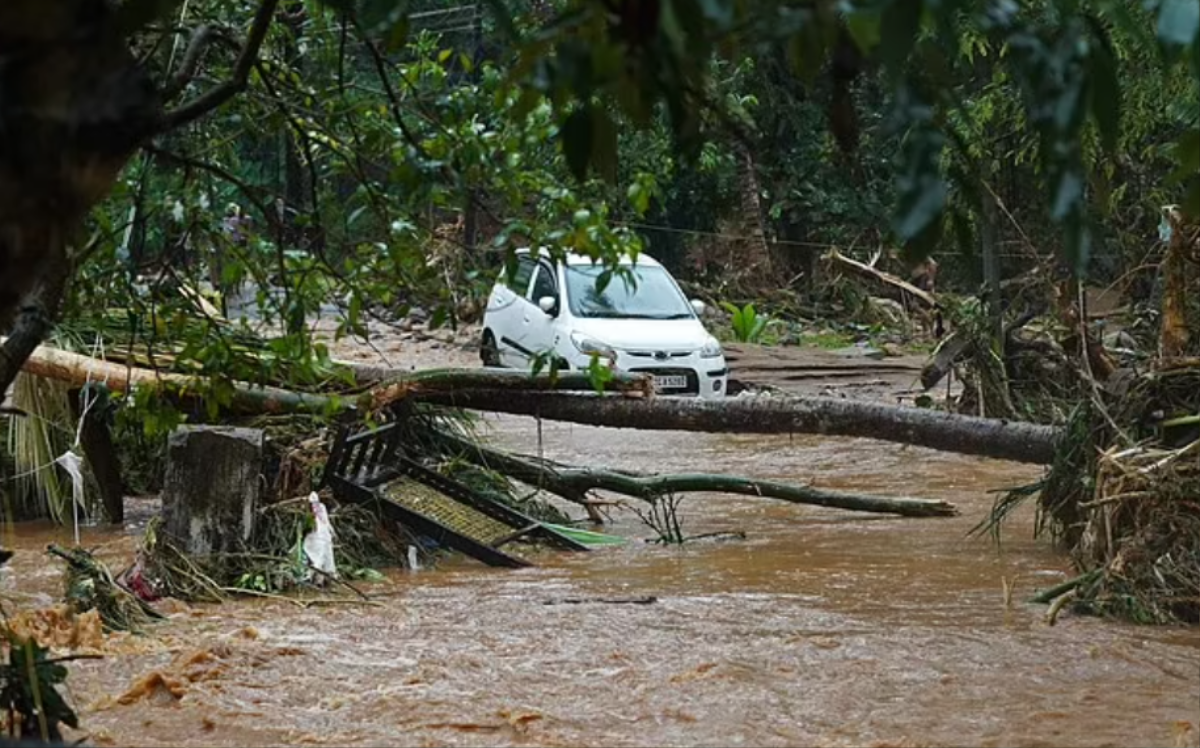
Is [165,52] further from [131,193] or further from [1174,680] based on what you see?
[1174,680]

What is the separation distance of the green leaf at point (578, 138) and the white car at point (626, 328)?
44.6 ft

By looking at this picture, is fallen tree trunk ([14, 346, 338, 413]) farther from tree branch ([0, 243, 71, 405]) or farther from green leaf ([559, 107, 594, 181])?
green leaf ([559, 107, 594, 181])

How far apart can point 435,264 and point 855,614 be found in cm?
298

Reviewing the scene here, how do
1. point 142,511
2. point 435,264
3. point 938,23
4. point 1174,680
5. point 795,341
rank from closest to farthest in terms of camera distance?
point 938,23 < point 435,264 < point 1174,680 < point 142,511 < point 795,341

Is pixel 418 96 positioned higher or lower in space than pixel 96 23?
higher

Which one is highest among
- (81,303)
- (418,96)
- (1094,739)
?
(418,96)

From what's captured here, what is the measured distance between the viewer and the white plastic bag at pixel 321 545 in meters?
8.44

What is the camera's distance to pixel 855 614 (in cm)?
793

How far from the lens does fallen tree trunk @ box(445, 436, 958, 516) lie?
34.0 ft

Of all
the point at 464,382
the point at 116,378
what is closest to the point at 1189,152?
the point at 464,382

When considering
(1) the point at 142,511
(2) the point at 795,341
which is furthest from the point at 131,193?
(2) the point at 795,341

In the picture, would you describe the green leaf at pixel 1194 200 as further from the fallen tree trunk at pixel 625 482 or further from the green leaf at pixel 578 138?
the fallen tree trunk at pixel 625 482

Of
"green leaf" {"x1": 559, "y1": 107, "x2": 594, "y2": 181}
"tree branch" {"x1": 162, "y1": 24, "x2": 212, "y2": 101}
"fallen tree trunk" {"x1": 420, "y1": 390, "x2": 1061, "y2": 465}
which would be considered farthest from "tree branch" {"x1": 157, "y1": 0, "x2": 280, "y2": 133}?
"fallen tree trunk" {"x1": 420, "y1": 390, "x2": 1061, "y2": 465}

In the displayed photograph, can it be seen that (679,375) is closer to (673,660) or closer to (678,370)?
(678,370)
